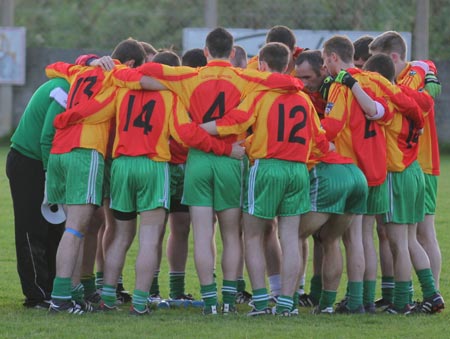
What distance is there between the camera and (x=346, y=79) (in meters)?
7.41

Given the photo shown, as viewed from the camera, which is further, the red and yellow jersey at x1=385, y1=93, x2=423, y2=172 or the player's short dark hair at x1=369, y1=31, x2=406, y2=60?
the player's short dark hair at x1=369, y1=31, x2=406, y2=60

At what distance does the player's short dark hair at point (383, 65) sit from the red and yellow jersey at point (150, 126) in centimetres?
128

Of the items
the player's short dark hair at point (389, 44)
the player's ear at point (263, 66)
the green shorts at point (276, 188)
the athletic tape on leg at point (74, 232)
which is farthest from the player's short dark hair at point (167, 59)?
the player's short dark hair at point (389, 44)

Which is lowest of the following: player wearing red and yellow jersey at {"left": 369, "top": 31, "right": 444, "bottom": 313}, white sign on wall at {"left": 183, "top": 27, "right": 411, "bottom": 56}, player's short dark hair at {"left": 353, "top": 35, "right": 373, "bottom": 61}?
player wearing red and yellow jersey at {"left": 369, "top": 31, "right": 444, "bottom": 313}

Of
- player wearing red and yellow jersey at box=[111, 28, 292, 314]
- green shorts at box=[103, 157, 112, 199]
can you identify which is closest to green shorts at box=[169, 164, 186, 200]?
player wearing red and yellow jersey at box=[111, 28, 292, 314]

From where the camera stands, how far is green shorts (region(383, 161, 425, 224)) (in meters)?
7.70

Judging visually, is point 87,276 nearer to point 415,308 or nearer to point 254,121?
point 254,121

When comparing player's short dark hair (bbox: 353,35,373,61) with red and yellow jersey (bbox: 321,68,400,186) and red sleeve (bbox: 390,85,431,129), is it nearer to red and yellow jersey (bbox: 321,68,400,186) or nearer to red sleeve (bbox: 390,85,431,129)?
red sleeve (bbox: 390,85,431,129)

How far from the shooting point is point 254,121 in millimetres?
7230

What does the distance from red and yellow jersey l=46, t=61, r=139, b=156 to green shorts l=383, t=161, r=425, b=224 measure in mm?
1987

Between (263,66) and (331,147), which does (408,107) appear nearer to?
(331,147)

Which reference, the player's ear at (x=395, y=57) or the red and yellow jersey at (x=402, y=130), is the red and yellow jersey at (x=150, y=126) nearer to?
the red and yellow jersey at (x=402, y=130)

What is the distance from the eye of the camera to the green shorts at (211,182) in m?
7.25

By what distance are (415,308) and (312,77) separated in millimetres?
1827
